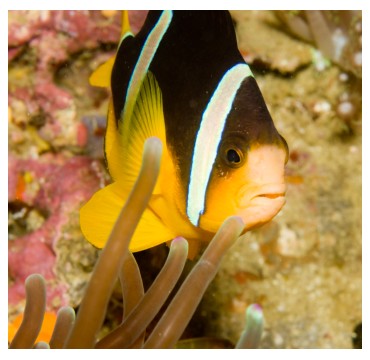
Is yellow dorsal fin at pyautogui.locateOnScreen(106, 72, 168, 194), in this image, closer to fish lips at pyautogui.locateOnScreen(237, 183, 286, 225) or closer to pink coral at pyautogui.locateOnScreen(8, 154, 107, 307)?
fish lips at pyautogui.locateOnScreen(237, 183, 286, 225)

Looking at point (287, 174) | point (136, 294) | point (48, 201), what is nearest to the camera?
point (136, 294)

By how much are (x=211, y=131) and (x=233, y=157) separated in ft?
0.27

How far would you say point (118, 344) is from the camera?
930 millimetres

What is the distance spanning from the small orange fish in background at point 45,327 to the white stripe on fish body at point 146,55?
0.66 m

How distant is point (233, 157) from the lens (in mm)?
988

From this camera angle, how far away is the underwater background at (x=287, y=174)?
1.68 meters

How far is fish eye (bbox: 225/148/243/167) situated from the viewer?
979mm

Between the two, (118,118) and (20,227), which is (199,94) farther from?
(20,227)

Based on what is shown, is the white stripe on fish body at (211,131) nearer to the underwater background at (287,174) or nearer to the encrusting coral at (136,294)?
the encrusting coral at (136,294)

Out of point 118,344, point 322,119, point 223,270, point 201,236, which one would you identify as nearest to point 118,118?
point 201,236

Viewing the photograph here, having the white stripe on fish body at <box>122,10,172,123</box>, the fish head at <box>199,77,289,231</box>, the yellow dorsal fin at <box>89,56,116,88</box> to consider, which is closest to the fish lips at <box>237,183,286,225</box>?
the fish head at <box>199,77,289,231</box>

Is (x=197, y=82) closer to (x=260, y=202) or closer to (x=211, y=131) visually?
(x=211, y=131)

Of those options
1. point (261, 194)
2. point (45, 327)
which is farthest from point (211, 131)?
point (45, 327)

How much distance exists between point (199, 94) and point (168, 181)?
0.22 metres
